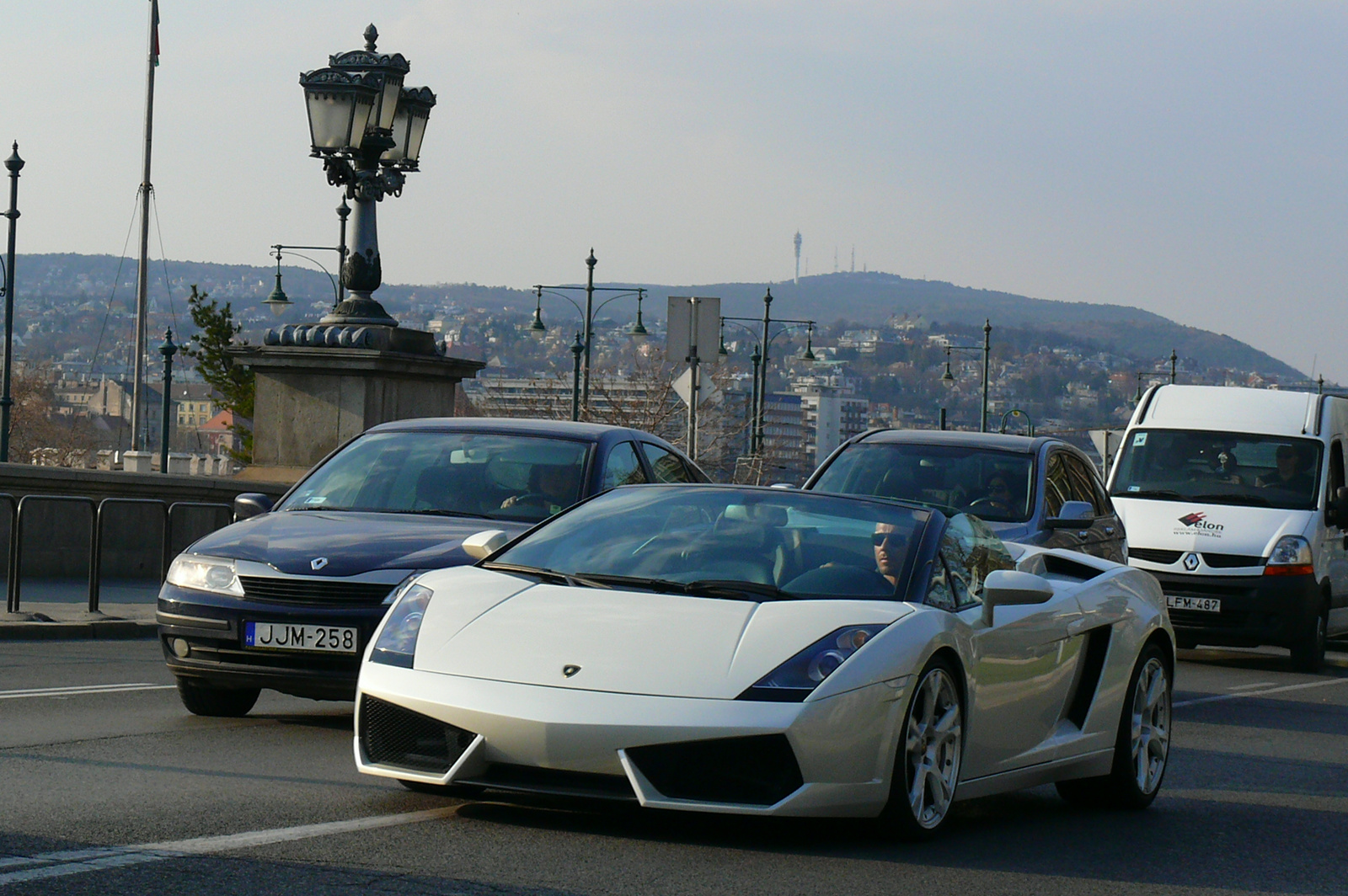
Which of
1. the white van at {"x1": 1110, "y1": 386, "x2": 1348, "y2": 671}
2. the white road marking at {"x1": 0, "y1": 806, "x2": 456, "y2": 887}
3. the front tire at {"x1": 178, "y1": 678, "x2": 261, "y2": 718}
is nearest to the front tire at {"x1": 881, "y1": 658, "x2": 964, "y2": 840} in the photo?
the white road marking at {"x1": 0, "y1": 806, "x2": 456, "y2": 887}

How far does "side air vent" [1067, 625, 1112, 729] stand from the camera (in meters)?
7.56

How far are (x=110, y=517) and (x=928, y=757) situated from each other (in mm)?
14398

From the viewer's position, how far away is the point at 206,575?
8633 mm

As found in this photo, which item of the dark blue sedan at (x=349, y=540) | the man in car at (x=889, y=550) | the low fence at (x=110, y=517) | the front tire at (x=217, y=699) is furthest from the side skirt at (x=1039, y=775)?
the low fence at (x=110, y=517)

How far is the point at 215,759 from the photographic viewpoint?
24.9 feet

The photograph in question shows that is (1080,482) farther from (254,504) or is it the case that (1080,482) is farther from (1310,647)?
(254,504)

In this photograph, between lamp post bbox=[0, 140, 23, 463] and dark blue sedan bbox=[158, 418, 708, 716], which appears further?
lamp post bbox=[0, 140, 23, 463]

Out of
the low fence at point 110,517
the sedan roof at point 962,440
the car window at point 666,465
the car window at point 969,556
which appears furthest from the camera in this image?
the low fence at point 110,517

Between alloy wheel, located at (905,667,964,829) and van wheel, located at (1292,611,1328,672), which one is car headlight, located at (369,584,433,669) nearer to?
alloy wheel, located at (905,667,964,829)

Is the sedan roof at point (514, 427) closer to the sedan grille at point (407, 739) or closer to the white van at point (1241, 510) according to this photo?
the sedan grille at point (407, 739)

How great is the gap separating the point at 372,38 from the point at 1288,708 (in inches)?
411

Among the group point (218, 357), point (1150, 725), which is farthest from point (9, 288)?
point (1150, 725)

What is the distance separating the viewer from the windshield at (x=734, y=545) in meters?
6.62

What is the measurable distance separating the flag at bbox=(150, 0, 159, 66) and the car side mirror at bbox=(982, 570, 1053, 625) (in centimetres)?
4280
